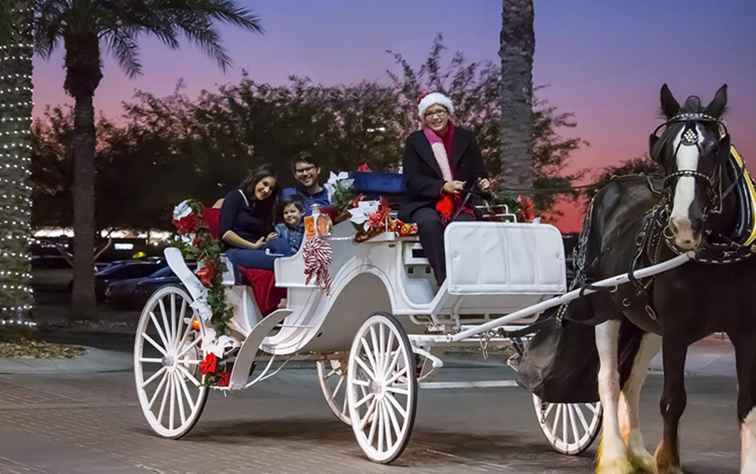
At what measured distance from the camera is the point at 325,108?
4094 centimetres

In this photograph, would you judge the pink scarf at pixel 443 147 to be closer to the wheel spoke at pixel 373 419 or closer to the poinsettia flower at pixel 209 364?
the wheel spoke at pixel 373 419

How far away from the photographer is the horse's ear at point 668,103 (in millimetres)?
7223

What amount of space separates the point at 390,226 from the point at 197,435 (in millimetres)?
2916

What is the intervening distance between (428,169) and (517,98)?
11.1 metres

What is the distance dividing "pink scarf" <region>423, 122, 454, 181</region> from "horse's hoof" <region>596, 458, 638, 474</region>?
2491mm

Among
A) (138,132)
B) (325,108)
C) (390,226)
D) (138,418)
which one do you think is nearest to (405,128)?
(325,108)

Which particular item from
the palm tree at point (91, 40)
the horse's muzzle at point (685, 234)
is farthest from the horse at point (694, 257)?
the palm tree at point (91, 40)

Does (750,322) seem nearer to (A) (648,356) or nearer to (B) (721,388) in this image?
(A) (648,356)

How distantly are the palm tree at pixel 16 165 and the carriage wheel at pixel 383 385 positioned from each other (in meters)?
10.2

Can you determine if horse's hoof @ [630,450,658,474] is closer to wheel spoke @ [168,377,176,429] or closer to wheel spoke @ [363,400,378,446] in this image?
wheel spoke @ [363,400,378,446]

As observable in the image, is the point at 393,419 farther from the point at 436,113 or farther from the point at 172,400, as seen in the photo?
the point at 172,400

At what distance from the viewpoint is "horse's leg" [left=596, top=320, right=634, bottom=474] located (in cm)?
819

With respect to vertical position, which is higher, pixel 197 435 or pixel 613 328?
pixel 613 328

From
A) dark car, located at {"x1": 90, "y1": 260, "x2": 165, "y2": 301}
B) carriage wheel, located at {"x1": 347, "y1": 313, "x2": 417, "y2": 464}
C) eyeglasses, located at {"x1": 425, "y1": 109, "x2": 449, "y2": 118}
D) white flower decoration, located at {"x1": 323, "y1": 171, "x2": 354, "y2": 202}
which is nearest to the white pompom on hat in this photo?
eyeglasses, located at {"x1": 425, "y1": 109, "x2": 449, "y2": 118}
